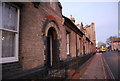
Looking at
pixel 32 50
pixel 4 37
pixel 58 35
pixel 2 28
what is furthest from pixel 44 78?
pixel 58 35

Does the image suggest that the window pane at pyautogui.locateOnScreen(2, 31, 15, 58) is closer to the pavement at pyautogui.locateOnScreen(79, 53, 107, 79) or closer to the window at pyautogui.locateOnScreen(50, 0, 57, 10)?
the window at pyautogui.locateOnScreen(50, 0, 57, 10)

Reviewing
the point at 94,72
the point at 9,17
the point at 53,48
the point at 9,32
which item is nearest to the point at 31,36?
the point at 9,32

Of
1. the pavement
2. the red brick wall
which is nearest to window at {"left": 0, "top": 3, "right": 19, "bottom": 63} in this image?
the red brick wall

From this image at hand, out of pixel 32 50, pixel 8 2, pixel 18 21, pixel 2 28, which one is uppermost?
pixel 8 2

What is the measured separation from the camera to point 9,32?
347cm

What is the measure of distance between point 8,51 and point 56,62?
12.2ft

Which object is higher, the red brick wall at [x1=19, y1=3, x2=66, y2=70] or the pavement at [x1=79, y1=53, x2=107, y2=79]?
the red brick wall at [x1=19, y1=3, x2=66, y2=70]

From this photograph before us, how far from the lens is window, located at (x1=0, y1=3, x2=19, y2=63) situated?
10.5 feet

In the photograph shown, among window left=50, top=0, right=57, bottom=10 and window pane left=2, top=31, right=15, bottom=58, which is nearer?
window pane left=2, top=31, right=15, bottom=58

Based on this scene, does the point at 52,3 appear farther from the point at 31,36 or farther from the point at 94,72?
the point at 94,72

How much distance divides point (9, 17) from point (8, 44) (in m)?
0.91

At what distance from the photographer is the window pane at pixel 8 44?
324cm

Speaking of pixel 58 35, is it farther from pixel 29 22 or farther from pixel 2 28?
pixel 2 28

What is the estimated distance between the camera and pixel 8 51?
3395 millimetres
